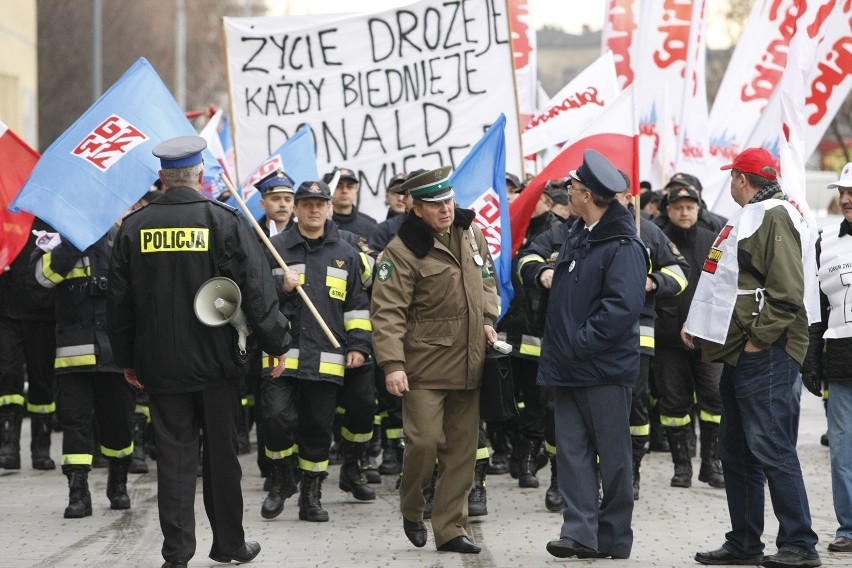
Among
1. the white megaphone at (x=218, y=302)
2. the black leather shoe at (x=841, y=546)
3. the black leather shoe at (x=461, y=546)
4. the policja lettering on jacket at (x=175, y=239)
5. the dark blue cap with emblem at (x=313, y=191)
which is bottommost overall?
the black leather shoe at (x=841, y=546)

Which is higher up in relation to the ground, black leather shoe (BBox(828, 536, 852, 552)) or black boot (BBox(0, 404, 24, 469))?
black boot (BBox(0, 404, 24, 469))

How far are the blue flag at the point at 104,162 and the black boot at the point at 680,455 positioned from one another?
170 inches

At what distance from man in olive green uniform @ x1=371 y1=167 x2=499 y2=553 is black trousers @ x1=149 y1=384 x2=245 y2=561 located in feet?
3.49

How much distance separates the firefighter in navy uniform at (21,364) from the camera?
38.5 feet

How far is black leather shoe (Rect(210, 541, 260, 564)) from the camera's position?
776 centimetres

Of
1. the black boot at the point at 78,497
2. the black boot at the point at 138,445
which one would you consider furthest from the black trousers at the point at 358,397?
the black boot at the point at 138,445

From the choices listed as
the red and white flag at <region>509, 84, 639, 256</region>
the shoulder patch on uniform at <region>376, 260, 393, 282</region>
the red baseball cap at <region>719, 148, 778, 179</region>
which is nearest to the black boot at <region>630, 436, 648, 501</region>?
the red and white flag at <region>509, 84, 639, 256</region>

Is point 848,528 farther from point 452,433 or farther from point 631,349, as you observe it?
point 452,433

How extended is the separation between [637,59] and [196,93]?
5528 cm

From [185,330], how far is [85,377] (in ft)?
8.70

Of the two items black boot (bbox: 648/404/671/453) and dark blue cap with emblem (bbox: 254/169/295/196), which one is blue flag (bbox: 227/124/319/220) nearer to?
dark blue cap with emblem (bbox: 254/169/295/196)

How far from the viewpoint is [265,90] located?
44.4 feet

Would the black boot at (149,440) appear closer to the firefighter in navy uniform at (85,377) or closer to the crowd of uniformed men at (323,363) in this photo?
the crowd of uniformed men at (323,363)

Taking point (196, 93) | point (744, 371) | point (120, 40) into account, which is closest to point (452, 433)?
point (744, 371)
